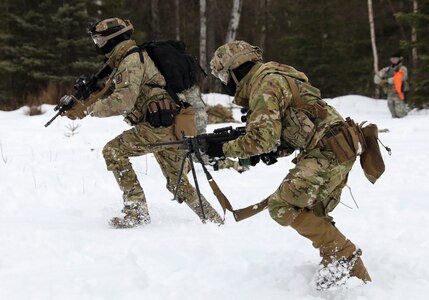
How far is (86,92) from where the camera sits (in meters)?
4.67

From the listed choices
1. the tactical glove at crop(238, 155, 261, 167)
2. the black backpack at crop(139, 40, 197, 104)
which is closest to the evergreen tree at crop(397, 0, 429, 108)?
the black backpack at crop(139, 40, 197, 104)

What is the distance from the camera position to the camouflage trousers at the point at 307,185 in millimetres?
2908

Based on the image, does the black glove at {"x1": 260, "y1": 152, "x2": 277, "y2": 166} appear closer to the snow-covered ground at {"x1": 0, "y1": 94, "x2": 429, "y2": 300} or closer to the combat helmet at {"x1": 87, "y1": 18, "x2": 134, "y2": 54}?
the snow-covered ground at {"x1": 0, "y1": 94, "x2": 429, "y2": 300}

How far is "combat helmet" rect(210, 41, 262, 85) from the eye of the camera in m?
2.99

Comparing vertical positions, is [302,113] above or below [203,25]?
above

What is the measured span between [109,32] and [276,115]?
7.15ft

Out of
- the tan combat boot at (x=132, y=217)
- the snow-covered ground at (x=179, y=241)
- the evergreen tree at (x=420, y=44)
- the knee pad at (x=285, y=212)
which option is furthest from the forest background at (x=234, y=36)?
the knee pad at (x=285, y=212)

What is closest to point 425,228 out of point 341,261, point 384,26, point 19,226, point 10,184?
point 341,261

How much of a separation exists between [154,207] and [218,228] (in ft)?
3.62

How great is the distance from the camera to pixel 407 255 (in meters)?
3.59

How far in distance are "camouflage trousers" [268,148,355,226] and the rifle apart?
2285 mm

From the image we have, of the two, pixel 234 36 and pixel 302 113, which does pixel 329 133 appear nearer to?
pixel 302 113

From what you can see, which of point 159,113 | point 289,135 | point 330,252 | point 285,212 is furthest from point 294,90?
point 159,113

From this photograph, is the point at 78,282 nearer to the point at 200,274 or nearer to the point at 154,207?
the point at 200,274
